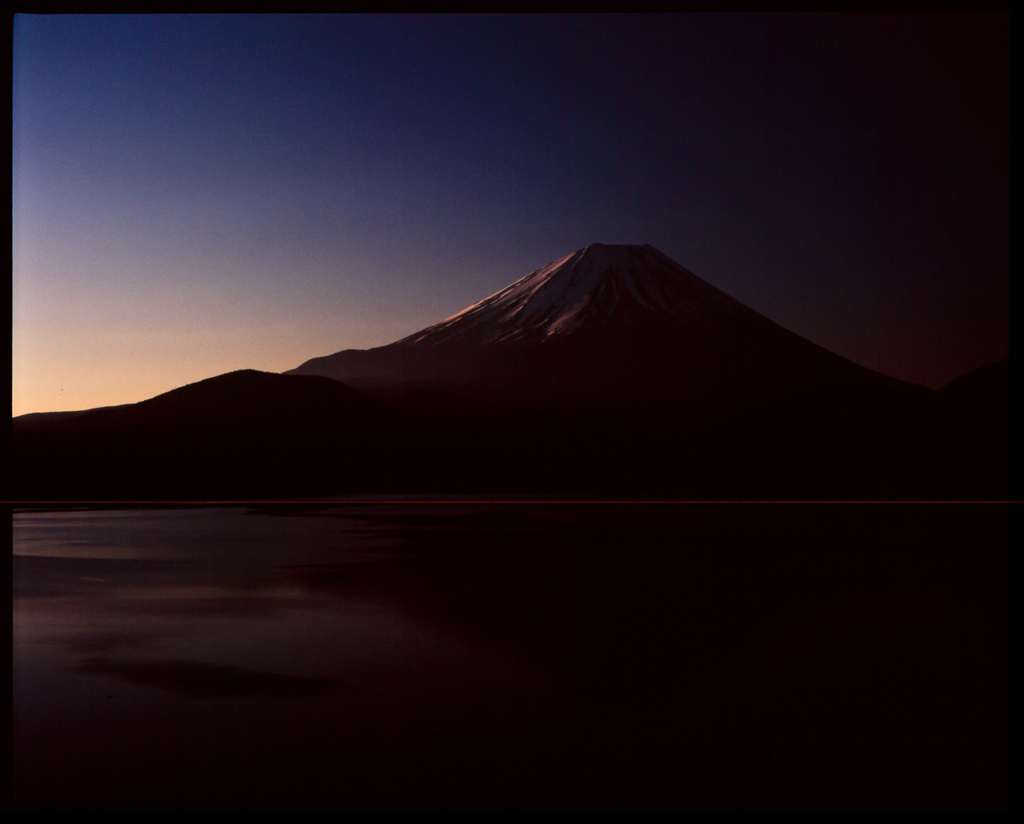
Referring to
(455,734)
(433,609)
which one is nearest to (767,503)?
(433,609)

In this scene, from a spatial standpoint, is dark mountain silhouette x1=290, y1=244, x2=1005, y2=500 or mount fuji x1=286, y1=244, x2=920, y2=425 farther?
mount fuji x1=286, y1=244, x2=920, y2=425

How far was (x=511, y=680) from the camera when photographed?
3141 millimetres

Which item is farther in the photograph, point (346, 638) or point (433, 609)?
point (433, 609)

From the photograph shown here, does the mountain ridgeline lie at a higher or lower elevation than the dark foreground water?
higher

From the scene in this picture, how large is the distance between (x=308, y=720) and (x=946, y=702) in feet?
7.10

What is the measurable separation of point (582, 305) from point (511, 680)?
33116 millimetres

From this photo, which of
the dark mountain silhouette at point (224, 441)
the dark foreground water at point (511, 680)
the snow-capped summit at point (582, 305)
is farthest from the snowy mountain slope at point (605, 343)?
the dark foreground water at point (511, 680)

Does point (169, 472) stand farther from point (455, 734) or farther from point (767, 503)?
point (455, 734)

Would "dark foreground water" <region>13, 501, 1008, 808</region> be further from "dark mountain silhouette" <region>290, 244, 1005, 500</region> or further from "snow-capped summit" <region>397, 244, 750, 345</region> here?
"snow-capped summit" <region>397, 244, 750, 345</region>

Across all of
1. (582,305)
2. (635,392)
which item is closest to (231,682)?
(635,392)

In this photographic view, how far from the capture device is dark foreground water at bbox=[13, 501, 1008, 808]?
89.9 inches

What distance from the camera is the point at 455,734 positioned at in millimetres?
2584

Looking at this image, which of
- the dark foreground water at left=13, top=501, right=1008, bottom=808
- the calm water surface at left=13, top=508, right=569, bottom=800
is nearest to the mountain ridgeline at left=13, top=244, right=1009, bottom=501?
the dark foreground water at left=13, top=501, right=1008, bottom=808

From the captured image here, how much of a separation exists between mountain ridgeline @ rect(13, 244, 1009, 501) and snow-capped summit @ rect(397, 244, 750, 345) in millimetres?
101
